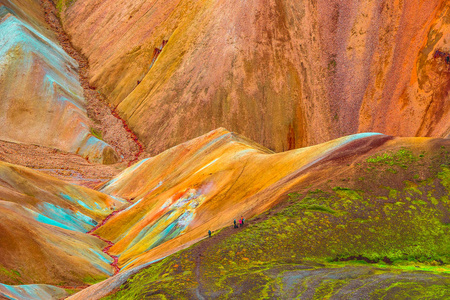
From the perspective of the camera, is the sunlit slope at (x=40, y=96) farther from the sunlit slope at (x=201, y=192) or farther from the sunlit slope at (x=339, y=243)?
the sunlit slope at (x=339, y=243)

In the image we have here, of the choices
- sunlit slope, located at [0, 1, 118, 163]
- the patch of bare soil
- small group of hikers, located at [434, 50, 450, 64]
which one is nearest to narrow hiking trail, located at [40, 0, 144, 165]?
sunlit slope, located at [0, 1, 118, 163]

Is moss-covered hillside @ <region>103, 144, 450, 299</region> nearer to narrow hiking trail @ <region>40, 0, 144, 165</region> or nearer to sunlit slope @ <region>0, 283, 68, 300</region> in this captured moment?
sunlit slope @ <region>0, 283, 68, 300</region>

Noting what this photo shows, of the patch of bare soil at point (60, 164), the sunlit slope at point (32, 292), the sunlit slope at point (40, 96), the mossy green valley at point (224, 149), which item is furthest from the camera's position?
the sunlit slope at point (40, 96)

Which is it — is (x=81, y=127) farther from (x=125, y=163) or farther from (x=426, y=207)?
(x=426, y=207)

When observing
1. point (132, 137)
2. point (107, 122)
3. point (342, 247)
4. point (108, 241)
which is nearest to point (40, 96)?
point (107, 122)

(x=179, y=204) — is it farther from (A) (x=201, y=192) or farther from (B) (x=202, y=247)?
(B) (x=202, y=247)

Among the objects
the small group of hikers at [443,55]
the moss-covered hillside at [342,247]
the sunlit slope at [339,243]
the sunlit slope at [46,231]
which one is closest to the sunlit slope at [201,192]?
the sunlit slope at [46,231]
